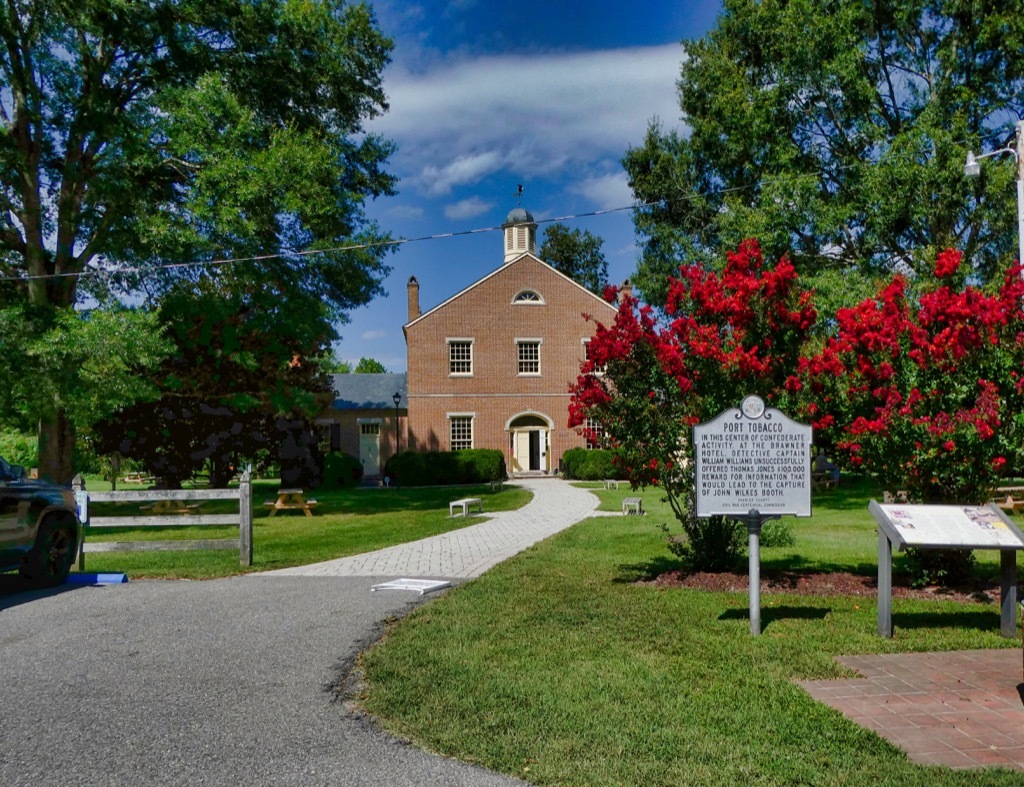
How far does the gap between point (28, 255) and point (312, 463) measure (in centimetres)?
1312

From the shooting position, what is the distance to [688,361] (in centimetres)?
920

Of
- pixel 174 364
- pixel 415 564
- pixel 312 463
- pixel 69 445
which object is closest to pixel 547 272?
pixel 312 463

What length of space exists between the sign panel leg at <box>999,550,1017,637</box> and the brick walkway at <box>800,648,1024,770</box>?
569 millimetres

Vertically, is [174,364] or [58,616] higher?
[174,364]

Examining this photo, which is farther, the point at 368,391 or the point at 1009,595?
the point at 368,391

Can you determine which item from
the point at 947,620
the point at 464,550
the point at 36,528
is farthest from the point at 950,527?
→ the point at 36,528

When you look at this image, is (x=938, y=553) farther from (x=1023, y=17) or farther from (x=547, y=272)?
(x=547, y=272)

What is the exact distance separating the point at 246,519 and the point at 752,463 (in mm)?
7220

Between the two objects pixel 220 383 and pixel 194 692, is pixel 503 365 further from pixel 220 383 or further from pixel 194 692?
pixel 194 692

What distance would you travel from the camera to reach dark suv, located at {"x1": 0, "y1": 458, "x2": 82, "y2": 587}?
9.42 m

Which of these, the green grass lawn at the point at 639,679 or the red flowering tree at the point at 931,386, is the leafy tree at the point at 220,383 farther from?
the red flowering tree at the point at 931,386

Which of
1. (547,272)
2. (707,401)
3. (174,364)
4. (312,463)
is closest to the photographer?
(707,401)

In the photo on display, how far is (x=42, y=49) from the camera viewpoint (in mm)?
19625

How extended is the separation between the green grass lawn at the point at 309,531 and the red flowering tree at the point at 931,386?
7.74 metres
